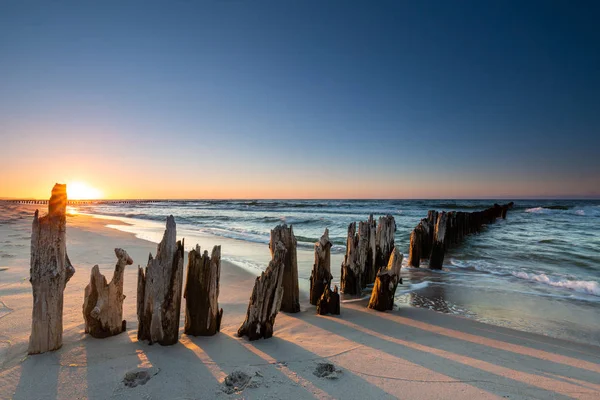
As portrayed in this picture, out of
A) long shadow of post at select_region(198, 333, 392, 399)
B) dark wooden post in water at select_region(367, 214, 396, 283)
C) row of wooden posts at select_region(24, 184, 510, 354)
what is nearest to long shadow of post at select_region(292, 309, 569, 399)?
long shadow of post at select_region(198, 333, 392, 399)

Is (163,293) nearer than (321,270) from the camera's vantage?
Yes

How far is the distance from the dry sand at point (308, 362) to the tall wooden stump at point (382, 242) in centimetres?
289

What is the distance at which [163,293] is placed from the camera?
3.62 m

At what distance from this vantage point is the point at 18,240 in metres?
11.1

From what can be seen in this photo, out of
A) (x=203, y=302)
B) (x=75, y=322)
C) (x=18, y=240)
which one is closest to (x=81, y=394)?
(x=203, y=302)

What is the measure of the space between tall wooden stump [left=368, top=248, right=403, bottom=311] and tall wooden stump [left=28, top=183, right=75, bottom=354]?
4.67 m

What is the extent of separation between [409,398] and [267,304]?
189 cm

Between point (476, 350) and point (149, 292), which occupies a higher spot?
point (149, 292)

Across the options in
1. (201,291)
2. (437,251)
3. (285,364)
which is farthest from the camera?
(437,251)

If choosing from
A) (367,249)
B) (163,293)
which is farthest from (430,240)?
(163,293)

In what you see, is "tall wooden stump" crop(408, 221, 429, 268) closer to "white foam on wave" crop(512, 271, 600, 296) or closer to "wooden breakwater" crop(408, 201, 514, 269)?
"wooden breakwater" crop(408, 201, 514, 269)

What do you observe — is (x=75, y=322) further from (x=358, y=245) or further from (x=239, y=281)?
(x=358, y=245)

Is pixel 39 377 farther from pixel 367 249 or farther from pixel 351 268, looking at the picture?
pixel 367 249

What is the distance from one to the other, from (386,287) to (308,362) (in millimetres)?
2774
